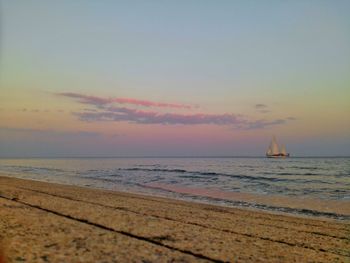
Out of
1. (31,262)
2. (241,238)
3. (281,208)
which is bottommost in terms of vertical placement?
(281,208)

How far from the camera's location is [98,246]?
6.41 meters

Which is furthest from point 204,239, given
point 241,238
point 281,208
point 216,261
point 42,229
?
point 281,208

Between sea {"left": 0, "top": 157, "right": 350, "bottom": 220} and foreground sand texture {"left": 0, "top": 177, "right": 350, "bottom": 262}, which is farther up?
foreground sand texture {"left": 0, "top": 177, "right": 350, "bottom": 262}

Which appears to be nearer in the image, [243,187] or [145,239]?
[145,239]

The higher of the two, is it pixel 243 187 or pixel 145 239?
pixel 145 239

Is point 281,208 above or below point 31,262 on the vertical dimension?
below

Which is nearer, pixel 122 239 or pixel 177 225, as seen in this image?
pixel 122 239

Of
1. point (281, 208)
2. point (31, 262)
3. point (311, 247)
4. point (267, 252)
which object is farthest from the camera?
point (281, 208)

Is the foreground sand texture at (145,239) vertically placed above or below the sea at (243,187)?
above

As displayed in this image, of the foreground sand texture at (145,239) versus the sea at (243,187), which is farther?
the sea at (243,187)

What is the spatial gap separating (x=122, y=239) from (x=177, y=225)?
8.74 ft

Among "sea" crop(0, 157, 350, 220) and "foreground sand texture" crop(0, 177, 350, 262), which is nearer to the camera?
"foreground sand texture" crop(0, 177, 350, 262)

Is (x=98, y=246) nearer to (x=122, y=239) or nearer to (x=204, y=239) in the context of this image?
(x=122, y=239)

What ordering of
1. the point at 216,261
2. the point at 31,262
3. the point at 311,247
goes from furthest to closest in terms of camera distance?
1. the point at 311,247
2. the point at 216,261
3. the point at 31,262
